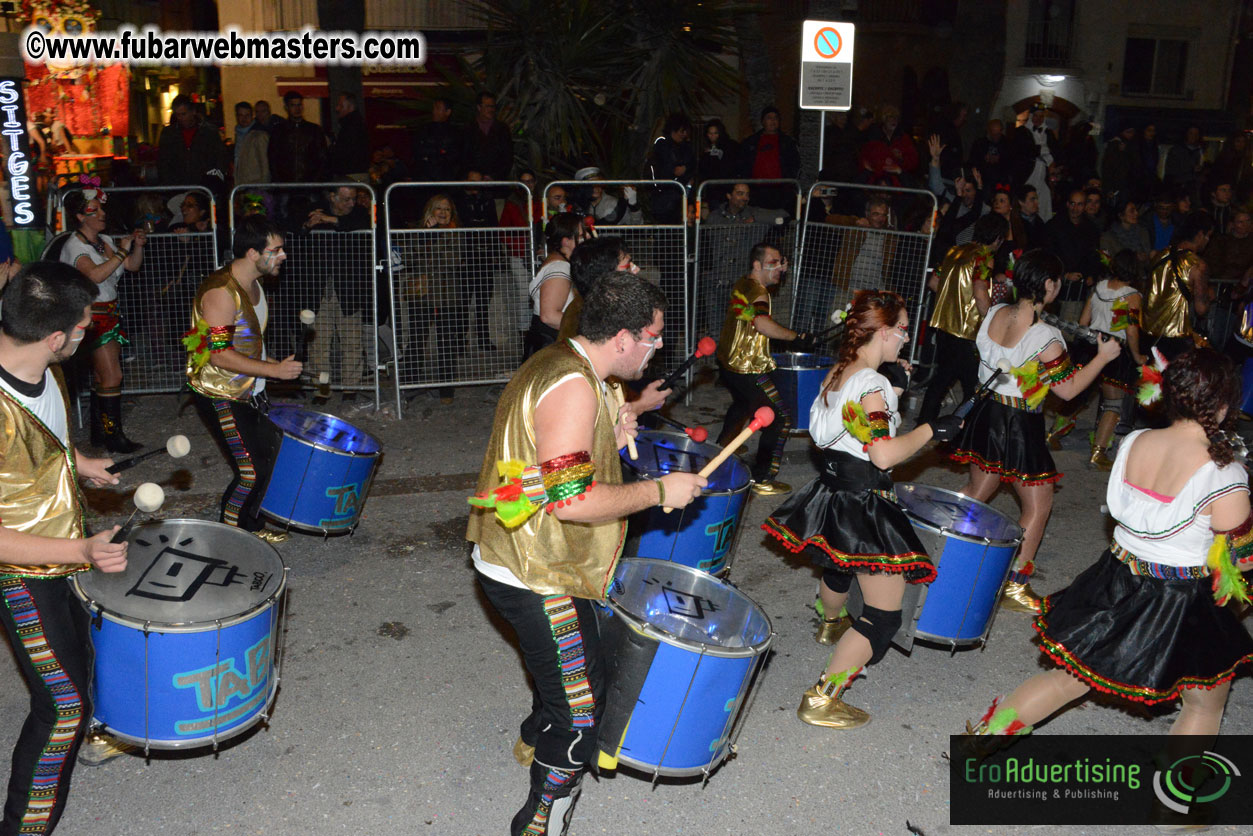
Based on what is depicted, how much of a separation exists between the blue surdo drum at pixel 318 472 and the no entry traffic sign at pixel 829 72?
18.6ft

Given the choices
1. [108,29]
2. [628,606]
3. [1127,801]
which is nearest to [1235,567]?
[1127,801]

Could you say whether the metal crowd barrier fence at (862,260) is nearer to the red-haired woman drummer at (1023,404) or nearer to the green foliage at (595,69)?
the green foliage at (595,69)

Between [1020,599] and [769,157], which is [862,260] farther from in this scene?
[1020,599]

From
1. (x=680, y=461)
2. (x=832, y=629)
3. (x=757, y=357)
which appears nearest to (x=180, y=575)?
(x=680, y=461)

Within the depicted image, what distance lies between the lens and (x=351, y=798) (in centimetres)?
371

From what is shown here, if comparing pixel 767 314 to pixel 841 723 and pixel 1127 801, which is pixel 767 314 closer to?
pixel 841 723

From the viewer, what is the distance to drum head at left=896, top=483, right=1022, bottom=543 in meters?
4.45

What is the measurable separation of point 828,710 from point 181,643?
2.53 m

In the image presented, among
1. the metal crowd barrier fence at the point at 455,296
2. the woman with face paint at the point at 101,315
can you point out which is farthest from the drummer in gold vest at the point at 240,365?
the metal crowd barrier fence at the point at 455,296

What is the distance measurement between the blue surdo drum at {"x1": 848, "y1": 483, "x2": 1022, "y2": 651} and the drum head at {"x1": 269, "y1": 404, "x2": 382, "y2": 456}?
274 centimetres

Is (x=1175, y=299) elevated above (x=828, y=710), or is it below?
above

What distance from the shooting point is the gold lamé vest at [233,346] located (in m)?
5.14

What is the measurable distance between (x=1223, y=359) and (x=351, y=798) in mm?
3415

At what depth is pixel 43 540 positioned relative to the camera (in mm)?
2871
